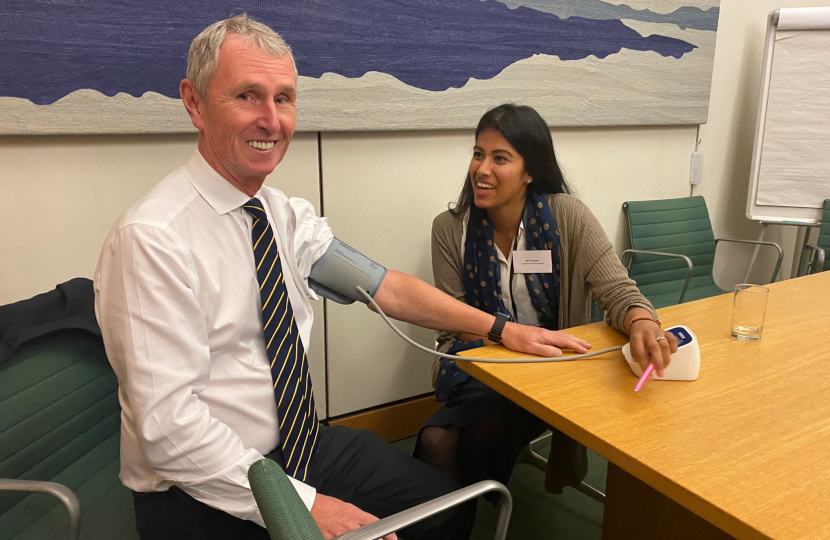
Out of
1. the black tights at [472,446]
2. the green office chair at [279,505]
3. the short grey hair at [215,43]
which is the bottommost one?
the black tights at [472,446]

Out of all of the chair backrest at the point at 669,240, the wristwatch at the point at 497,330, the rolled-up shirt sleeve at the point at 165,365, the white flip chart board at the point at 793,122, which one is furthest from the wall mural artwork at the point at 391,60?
the wristwatch at the point at 497,330

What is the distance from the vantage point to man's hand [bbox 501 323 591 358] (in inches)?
53.6

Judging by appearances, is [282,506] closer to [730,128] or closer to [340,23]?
[340,23]

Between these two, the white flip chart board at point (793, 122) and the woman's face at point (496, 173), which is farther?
the white flip chart board at point (793, 122)

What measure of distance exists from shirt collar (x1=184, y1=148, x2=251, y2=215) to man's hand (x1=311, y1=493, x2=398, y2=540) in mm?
601

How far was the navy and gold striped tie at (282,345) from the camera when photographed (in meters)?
1.22

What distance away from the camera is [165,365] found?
3.29 ft

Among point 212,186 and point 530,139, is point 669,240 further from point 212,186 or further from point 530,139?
point 212,186

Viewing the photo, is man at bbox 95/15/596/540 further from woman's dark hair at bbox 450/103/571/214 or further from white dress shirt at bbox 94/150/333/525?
woman's dark hair at bbox 450/103/571/214

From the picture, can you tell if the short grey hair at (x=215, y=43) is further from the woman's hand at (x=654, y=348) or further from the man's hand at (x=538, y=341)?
the woman's hand at (x=654, y=348)

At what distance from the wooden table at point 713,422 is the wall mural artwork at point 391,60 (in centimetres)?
122

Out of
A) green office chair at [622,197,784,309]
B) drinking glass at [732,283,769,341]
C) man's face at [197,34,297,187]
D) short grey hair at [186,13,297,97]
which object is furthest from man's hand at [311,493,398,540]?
green office chair at [622,197,784,309]

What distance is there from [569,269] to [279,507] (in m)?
1.52

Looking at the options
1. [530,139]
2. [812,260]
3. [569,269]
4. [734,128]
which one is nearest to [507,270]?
[569,269]
